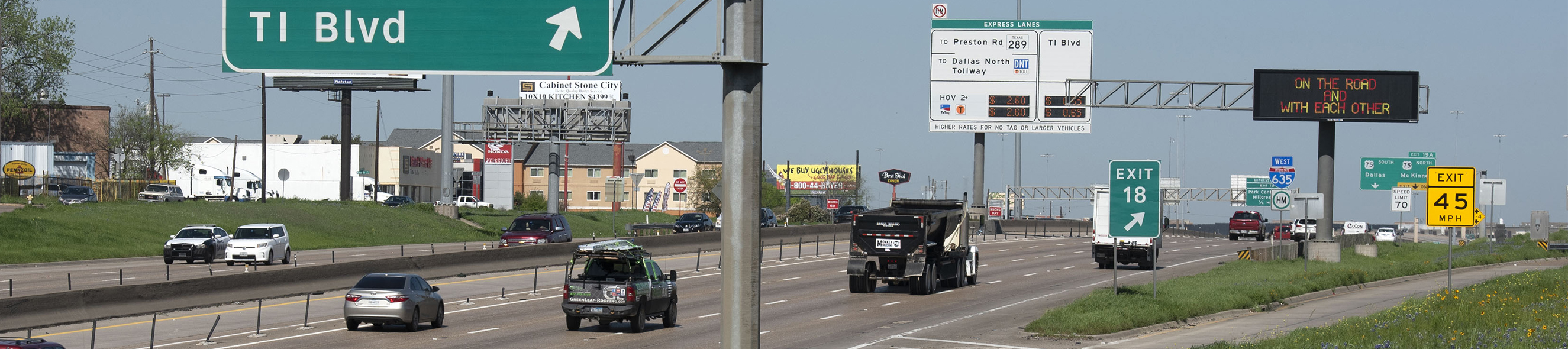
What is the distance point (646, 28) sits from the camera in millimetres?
9031

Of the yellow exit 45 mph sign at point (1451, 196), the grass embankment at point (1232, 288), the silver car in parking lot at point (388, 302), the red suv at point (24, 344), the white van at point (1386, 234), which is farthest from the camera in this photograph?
the white van at point (1386, 234)

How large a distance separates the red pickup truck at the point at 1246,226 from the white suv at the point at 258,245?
52.0 m

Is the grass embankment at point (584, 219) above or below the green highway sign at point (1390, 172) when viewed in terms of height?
below

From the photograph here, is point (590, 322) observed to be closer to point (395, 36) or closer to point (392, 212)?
point (395, 36)

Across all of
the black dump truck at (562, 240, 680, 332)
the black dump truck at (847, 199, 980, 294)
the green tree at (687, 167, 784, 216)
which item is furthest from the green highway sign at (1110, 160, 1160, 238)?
the green tree at (687, 167, 784, 216)

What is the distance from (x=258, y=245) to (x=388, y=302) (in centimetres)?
1837

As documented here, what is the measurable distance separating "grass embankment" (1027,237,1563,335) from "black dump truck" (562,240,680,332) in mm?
A: 7607

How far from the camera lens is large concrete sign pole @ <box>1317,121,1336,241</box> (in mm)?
46719

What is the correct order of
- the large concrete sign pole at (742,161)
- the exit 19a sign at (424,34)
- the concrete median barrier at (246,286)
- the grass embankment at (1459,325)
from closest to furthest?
the large concrete sign pole at (742,161), the exit 19a sign at (424,34), the grass embankment at (1459,325), the concrete median barrier at (246,286)

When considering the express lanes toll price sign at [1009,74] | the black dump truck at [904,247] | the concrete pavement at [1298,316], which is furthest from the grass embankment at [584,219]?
the concrete pavement at [1298,316]

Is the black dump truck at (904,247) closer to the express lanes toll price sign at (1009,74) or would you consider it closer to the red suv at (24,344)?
the express lanes toll price sign at (1009,74)

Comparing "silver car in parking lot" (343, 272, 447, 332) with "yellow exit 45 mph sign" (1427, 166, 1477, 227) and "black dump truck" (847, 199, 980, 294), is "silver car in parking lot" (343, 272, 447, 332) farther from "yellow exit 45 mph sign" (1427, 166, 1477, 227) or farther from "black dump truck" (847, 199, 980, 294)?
"yellow exit 45 mph sign" (1427, 166, 1477, 227)

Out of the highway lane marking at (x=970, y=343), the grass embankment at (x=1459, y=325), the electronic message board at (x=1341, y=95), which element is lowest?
the highway lane marking at (x=970, y=343)

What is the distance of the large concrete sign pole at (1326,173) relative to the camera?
46719 mm
